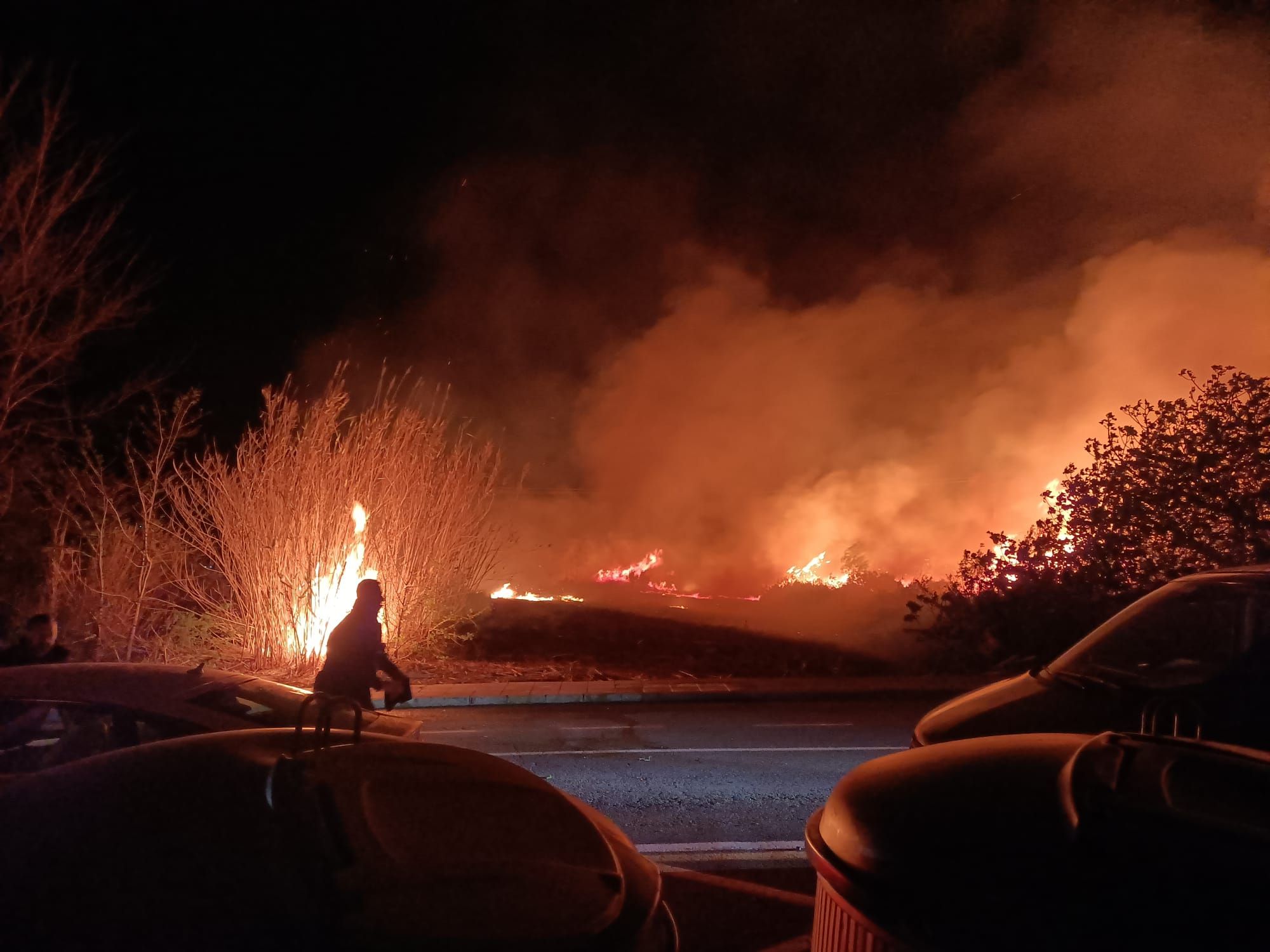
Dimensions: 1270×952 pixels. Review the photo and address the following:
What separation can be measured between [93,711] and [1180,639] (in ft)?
15.9

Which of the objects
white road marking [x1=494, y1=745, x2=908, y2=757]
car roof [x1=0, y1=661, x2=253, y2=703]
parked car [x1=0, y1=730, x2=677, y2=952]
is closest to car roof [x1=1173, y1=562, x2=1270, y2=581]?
parked car [x1=0, y1=730, x2=677, y2=952]

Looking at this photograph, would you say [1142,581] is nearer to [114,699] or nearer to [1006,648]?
[1006,648]

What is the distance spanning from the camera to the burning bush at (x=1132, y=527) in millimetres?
10766

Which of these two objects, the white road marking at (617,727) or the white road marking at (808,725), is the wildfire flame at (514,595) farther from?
the white road marking at (808,725)

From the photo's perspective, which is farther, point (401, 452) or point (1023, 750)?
point (401, 452)

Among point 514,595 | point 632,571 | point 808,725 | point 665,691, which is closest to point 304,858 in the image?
point 808,725

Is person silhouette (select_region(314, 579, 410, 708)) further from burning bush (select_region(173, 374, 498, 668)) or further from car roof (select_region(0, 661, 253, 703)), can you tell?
burning bush (select_region(173, 374, 498, 668))

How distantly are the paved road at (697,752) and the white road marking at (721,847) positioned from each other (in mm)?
11

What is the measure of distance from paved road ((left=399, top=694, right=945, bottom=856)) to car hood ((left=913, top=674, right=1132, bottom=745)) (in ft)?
4.65

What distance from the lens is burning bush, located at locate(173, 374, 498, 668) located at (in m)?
11.2

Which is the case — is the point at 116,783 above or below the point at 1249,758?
below

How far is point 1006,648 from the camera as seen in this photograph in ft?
39.5

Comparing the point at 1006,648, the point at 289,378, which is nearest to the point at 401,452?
the point at 289,378

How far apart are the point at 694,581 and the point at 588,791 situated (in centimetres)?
1785
